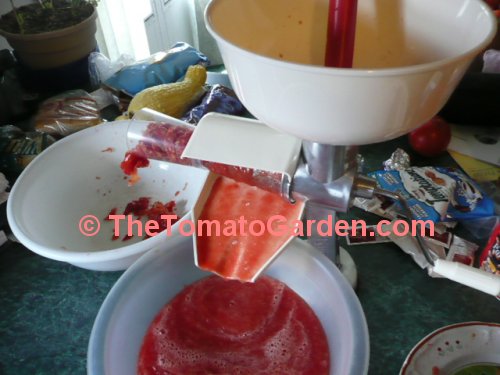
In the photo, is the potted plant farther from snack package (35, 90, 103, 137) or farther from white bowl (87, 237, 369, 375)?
white bowl (87, 237, 369, 375)

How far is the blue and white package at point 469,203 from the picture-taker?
735 millimetres

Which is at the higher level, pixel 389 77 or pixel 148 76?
pixel 389 77

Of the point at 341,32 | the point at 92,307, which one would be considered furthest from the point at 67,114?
the point at 341,32

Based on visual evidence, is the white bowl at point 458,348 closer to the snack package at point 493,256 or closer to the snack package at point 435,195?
the snack package at point 493,256

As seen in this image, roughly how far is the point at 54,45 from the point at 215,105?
0.44 meters

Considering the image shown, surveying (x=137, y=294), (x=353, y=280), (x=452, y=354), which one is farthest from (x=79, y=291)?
(x=452, y=354)

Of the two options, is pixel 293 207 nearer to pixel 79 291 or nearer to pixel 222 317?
pixel 222 317

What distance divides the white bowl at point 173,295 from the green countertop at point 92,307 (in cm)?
9

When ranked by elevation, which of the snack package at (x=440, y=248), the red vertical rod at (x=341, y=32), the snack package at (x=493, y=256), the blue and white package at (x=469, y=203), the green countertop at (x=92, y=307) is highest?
the red vertical rod at (x=341, y=32)

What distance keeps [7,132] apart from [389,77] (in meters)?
0.86

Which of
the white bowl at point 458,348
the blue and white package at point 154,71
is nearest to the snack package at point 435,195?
the white bowl at point 458,348

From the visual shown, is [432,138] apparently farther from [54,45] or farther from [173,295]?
[54,45]

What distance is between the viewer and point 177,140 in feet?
1.81

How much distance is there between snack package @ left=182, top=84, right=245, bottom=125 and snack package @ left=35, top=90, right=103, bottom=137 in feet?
0.73
